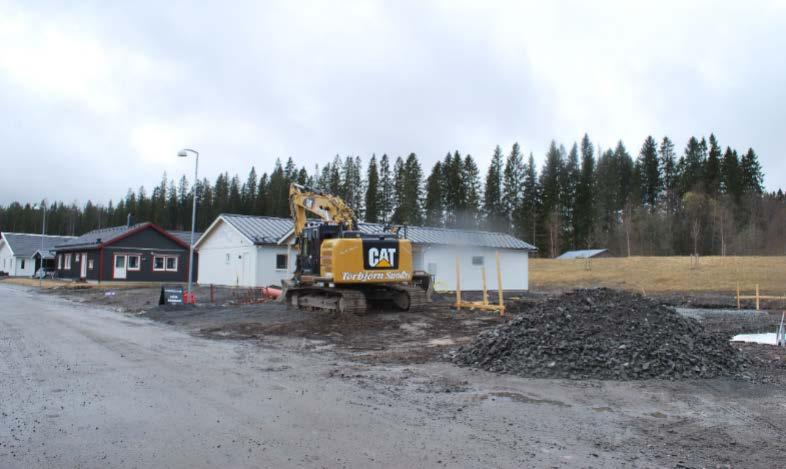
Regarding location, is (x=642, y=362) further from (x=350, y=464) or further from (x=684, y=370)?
(x=350, y=464)

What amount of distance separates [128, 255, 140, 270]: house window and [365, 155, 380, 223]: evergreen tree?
131 ft

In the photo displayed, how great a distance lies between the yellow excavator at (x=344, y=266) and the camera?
17875 millimetres

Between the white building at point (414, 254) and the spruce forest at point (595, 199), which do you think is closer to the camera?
the white building at point (414, 254)

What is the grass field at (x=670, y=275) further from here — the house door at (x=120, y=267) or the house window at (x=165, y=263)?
the house door at (x=120, y=267)

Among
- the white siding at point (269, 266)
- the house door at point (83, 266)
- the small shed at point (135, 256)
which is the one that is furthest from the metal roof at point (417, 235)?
the house door at point (83, 266)

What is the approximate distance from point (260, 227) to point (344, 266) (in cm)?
1959

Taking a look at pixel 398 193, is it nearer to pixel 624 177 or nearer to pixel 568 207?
pixel 568 207

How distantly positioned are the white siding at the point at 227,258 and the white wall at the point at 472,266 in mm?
10724

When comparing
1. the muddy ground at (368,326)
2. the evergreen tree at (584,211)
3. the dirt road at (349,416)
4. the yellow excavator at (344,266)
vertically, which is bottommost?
the dirt road at (349,416)

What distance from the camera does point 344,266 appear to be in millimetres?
17688

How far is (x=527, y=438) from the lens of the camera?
6.13 meters

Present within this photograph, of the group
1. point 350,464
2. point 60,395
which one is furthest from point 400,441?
point 60,395

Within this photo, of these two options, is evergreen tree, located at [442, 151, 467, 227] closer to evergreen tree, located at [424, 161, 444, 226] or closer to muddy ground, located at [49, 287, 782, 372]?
evergreen tree, located at [424, 161, 444, 226]

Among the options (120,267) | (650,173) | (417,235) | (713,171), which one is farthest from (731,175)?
(120,267)
